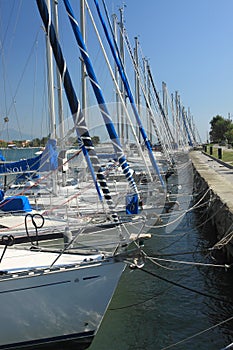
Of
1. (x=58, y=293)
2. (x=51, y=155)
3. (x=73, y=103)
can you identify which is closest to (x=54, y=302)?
(x=58, y=293)

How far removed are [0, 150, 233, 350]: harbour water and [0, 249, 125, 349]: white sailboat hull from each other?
0.96 meters

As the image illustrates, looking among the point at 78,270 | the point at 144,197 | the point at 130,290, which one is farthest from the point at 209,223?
the point at 78,270

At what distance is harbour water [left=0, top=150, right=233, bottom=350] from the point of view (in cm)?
816

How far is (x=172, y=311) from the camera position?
9.62m

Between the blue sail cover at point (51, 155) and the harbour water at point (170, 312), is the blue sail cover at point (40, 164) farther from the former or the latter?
the harbour water at point (170, 312)

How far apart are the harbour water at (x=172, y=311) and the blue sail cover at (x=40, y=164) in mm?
4935

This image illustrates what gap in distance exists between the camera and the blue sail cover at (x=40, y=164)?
1456cm

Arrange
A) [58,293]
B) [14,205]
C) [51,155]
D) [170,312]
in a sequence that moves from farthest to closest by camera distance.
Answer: [51,155] → [14,205] → [170,312] → [58,293]

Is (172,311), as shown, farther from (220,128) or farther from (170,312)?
(220,128)

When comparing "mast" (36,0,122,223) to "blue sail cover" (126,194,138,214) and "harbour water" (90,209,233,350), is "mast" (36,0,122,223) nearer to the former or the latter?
"blue sail cover" (126,194,138,214)

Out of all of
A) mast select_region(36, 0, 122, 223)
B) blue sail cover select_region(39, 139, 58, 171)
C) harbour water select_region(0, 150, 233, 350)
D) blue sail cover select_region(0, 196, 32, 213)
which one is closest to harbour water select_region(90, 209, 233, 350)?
harbour water select_region(0, 150, 233, 350)

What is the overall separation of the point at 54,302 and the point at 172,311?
12.0ft

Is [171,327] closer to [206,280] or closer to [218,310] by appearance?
[218,310]

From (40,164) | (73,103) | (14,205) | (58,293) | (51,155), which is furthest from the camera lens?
(40,164)
